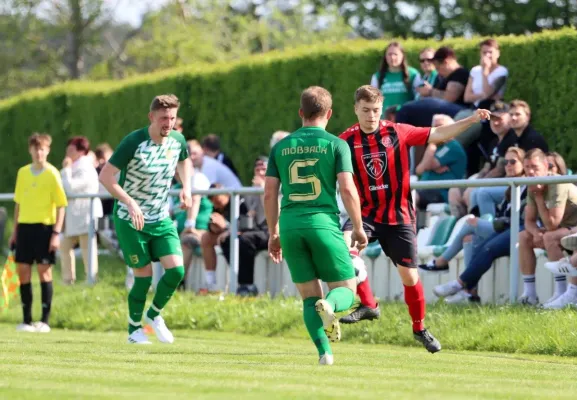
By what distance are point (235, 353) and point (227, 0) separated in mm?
34954

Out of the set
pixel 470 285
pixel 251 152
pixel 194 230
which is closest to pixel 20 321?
pixel 194 230

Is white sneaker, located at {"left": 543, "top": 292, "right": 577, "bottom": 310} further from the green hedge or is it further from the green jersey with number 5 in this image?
the green hedge

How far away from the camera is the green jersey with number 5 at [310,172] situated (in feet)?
32.0

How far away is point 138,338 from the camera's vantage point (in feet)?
42.2

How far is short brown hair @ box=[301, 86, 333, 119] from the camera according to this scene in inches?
388

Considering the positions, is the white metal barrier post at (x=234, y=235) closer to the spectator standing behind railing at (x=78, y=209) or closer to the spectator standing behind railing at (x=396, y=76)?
the spectator standing behind railing at (x=396, y=76)

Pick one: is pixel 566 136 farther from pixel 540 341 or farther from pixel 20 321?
pixel 20 321

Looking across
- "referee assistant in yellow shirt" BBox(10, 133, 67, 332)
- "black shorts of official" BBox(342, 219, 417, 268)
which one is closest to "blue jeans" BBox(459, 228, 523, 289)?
"black shorts of official" BBox(342, 219, 417, 268)

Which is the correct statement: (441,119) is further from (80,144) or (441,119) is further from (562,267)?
(80,144)

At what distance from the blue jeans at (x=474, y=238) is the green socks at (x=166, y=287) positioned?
3016 millimetres

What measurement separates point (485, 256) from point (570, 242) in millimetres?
1277

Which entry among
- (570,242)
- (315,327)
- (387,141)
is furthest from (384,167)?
(570,242)

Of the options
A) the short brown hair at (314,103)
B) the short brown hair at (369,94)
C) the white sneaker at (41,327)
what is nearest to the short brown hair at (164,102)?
the short brown hair at (369,94)

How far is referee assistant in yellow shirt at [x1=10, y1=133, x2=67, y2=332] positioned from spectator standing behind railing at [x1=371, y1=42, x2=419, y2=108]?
14.6 ft
